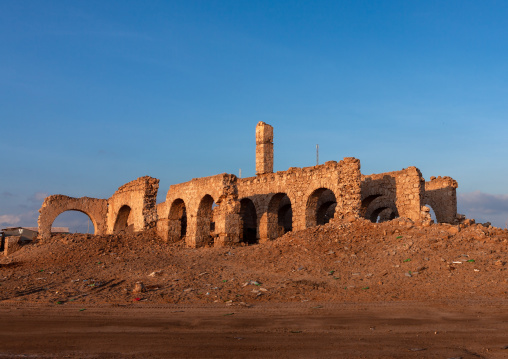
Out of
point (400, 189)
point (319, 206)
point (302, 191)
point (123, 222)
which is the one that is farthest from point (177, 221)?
point (400, 189)

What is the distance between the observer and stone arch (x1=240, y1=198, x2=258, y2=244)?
23.0 meters

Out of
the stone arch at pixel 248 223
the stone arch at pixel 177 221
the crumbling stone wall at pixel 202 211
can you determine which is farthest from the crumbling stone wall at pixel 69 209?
the stone arch at pixel 248 223

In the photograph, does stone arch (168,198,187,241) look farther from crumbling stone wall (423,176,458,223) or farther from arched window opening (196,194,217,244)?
crumbling stone wall (423,176,458,223)

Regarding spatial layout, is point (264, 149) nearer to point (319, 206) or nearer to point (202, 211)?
point (319, 206)

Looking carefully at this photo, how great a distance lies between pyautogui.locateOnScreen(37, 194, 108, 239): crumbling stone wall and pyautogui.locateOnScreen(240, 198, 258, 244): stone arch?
23.2 ft

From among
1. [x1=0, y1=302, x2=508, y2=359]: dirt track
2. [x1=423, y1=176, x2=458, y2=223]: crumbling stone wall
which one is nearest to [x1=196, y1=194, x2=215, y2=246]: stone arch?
[x1=423, y1=176, x2=458, y2=223]: crumbling stone wall

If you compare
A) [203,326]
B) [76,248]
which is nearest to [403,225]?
[203,326]

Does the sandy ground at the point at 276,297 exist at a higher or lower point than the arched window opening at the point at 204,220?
lower

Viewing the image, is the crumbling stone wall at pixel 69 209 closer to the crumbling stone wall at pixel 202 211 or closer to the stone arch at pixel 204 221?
the crumbling stone wall at pixel 202 211

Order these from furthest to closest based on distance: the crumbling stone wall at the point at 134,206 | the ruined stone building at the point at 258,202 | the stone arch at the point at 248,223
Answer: the stone arch at the point at 248,223, the crumbling stone wall at the point at 134,206, the ruined stone building at the point at 258,202

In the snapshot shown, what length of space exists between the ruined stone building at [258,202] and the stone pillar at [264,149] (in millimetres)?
2641

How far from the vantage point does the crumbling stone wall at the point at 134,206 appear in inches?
867

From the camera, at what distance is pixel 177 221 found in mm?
21844

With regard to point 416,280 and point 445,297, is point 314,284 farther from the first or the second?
point 445,297
